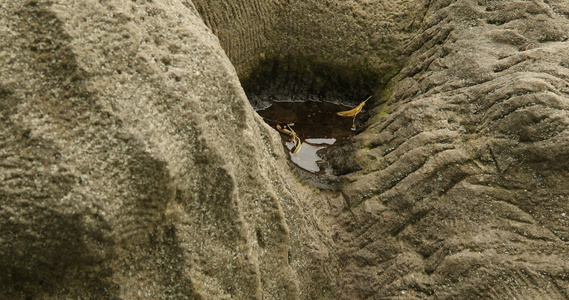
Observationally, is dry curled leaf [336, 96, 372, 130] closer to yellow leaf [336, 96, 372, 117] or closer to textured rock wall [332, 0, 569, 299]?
yellow leaf [336, 96, 372, 117]

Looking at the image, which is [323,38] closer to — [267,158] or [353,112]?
[353,112]

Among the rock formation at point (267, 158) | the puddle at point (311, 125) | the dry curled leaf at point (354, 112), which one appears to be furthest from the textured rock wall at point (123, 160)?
the dry curled leaf at point (354, 112)

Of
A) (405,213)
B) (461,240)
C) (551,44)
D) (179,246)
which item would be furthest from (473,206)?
(179,246)

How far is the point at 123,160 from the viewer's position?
1921 mm

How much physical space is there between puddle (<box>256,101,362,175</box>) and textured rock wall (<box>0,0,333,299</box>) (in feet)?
4.24

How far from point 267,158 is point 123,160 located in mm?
923

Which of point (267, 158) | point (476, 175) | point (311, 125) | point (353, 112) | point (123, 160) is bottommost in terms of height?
point (311, 125)

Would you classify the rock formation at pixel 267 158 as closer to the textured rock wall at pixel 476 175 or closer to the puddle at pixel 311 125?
the textured rock wall at pixel 476 175

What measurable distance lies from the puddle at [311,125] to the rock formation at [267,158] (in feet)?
0.92

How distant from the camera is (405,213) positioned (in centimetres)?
293

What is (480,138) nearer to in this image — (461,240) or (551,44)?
(461,240)

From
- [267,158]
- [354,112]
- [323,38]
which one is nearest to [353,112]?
[354,112]

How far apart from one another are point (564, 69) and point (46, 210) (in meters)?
2.84

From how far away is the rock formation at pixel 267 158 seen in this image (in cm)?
188
